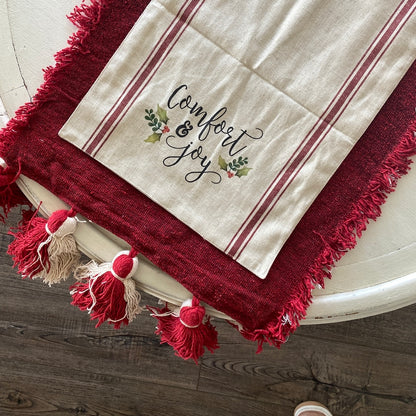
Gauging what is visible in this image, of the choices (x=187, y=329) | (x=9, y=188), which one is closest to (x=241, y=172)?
(x=187, y=329)

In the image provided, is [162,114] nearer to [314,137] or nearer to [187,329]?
[314,137]

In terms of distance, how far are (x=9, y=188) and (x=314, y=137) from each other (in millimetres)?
485

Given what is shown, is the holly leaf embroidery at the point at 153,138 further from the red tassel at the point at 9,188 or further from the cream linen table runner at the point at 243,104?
the red tassel at the point at 9,188

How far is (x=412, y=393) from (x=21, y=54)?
1.24 meters

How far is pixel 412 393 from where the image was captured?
1216 millimetres

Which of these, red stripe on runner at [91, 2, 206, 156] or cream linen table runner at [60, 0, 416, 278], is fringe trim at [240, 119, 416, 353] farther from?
red stripe on runner at [91, 2, 206, 156]

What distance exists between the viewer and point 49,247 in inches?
27.5

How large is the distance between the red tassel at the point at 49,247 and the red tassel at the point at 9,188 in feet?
0.16

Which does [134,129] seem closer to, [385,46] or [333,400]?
[385,46]

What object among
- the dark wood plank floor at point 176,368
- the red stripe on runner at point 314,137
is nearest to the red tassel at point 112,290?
the red stripe on runner at point 314,137

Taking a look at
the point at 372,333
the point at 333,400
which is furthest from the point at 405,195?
the point at 333,400

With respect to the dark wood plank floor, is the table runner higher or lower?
higher

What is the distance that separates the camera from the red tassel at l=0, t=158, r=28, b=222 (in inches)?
27.0

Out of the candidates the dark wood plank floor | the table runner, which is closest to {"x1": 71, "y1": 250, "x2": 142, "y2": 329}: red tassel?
the table runner
